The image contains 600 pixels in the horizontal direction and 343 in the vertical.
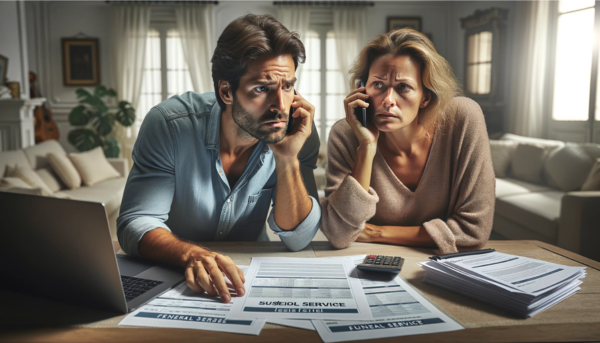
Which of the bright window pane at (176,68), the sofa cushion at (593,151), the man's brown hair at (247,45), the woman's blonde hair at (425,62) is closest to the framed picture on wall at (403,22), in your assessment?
the bright window pane at (176,68)

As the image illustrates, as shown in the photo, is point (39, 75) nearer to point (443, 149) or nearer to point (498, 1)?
point (498, 1)

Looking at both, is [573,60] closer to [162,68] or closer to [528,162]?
[528,162]

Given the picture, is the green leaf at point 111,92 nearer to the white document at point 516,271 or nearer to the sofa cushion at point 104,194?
the sofa cushion at point 104,194

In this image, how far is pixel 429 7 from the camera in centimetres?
690

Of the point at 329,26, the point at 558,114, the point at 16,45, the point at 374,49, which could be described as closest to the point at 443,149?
the point at 374,49

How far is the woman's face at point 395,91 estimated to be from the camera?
1325 millimetres

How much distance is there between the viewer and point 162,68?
6.72m

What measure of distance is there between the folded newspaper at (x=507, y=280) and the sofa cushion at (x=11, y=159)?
3397mm

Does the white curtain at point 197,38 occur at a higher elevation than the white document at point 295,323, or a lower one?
higher

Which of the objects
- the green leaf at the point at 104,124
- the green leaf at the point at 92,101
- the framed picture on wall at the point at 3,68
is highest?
the framed picture on wall at the point at 3,68

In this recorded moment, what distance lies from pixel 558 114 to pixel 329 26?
3.37 m

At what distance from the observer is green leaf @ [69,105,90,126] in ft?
19.8

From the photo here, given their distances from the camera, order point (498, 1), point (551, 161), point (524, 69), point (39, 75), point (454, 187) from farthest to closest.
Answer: point (39, 75) < point (498, 1) < point (524, 69) < point (551, 161) < point (454, 187)

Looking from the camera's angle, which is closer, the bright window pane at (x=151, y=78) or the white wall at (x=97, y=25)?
the white wall at (x=97, y=25)
